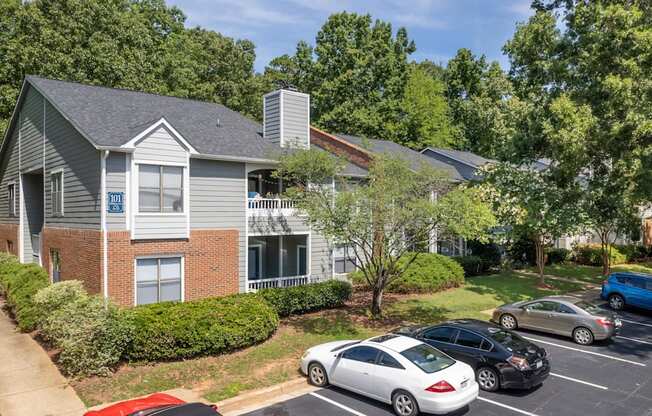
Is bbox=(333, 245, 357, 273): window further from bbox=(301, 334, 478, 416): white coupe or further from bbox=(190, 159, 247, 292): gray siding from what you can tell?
bbox=(301, 334, 478, 416): white coupe

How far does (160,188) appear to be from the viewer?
1755 centimetres

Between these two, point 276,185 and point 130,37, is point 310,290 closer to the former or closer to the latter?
point 276,185

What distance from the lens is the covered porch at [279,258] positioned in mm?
22984

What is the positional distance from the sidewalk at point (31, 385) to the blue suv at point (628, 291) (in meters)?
22.1

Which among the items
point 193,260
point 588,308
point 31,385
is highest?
point 193,260

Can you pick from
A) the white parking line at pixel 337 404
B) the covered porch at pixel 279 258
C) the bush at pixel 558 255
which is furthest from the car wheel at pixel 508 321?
the bush at pixel 558 255

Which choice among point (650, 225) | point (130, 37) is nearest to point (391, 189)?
point (130, 37)

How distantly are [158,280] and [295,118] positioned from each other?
1092 centimetres

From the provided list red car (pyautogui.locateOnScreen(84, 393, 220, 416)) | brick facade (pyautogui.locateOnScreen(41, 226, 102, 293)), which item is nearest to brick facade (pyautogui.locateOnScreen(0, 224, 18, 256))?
brick facade (pyautogui.locateOnScreen(41, 226, 102, 293))

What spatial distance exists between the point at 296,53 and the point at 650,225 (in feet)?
135

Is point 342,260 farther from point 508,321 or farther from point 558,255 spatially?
point 558,255

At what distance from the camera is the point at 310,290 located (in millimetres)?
19797

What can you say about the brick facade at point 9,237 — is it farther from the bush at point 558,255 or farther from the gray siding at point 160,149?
the bush at point 558,255

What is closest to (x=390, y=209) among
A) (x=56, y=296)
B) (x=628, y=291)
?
(x=56, y=296)
